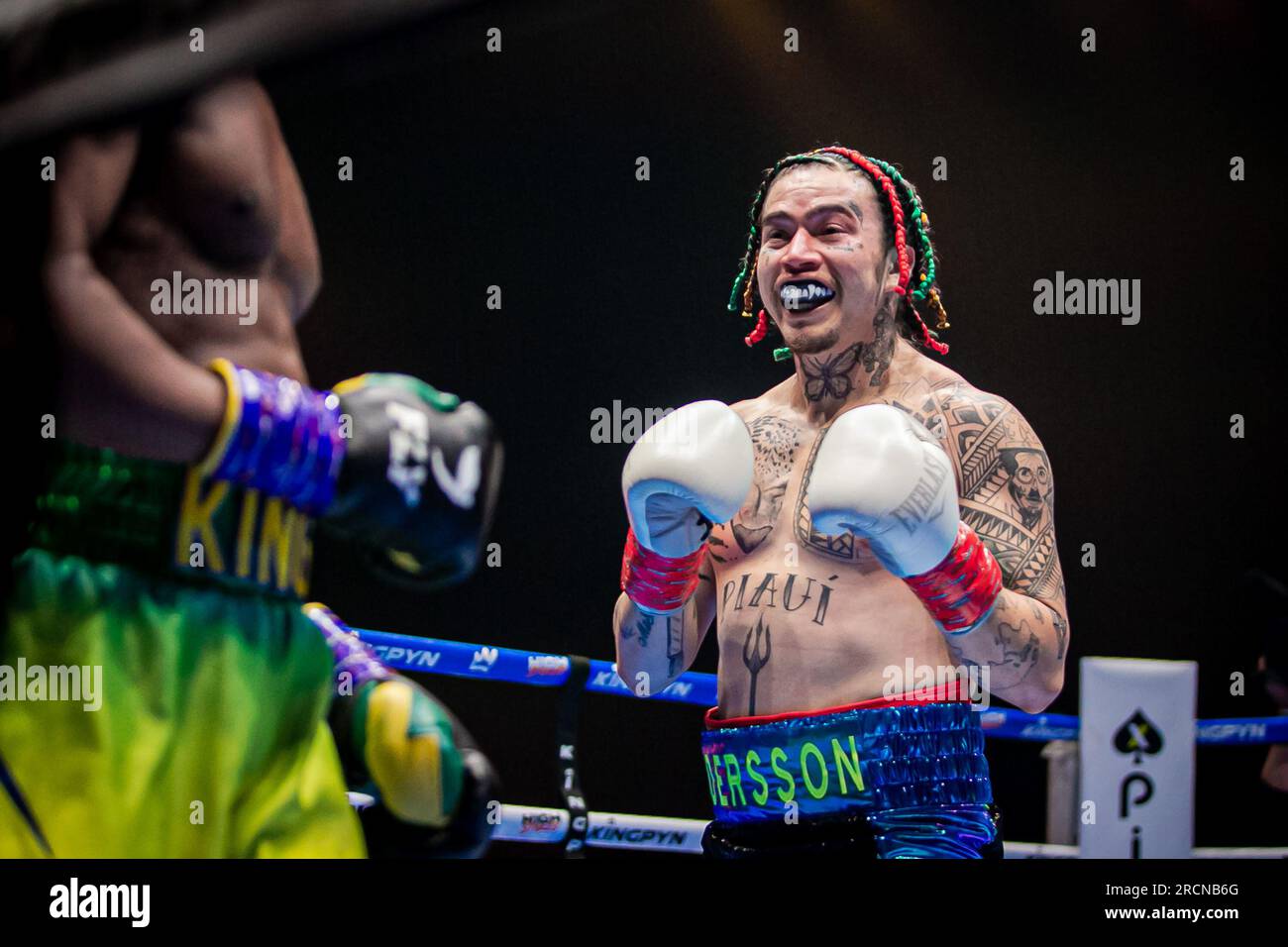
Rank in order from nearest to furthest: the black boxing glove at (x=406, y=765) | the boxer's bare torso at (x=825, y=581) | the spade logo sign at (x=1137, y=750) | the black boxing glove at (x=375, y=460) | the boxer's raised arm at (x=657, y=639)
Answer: the black boxing glove at (x=375, y=460), the black boxing glove at (x=406, y=765), the boxer's bare torso at (x=825, y=581), the boxer's raised arm at (x=657, y=639), the spade logo sign at (x=1137, y=750)

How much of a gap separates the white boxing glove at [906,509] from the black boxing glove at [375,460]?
1.74 feet

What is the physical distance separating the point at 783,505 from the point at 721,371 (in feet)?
1.74

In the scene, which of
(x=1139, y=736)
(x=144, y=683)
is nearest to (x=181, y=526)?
(x=144, y=683)

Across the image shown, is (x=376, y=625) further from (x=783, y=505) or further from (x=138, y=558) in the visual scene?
(x=138, y=558)

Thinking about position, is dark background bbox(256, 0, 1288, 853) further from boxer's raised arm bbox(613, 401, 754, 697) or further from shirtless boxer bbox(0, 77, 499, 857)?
shirtless boxer bbox(0, 77, 499, 857)

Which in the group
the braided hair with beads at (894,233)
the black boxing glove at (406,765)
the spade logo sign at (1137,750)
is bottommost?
the spade logo sign at (1137,750)

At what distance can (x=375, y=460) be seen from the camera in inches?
56.4

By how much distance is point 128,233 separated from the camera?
1.49m

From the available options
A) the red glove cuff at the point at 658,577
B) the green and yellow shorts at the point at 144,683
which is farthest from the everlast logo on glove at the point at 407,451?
the red glove cuff at the point at 658,577

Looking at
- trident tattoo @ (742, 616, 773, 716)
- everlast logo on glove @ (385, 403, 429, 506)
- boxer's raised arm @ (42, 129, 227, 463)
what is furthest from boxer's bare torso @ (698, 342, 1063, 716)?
boxer's raised arm @ (42, 129, 227, 463)

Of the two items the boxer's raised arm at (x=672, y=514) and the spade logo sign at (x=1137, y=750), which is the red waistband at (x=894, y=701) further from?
the spade logo sign at (x=1137, y=750)

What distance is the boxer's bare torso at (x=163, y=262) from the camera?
4.67 feet

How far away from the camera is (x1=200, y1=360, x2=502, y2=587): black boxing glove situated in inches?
55.2
